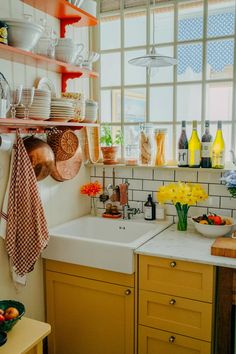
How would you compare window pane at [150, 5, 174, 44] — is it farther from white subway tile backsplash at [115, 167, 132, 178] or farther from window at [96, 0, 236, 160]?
white subway tile backsplash at [115, 167, 132, 178]

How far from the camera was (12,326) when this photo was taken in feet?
5.59

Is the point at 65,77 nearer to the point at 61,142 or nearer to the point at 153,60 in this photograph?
the point at 61,142

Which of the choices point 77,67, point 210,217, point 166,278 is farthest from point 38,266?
point 77,67

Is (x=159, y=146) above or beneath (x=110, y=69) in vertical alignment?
beneath

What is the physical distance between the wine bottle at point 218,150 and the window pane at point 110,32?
966 mm

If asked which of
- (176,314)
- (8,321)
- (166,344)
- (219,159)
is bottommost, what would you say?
(166,344)

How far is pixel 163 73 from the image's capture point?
263cm

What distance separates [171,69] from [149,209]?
0.94 metres

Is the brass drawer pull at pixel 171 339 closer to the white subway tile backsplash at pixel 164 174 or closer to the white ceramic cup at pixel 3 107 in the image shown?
the white subway tile backsplash at pixel 164 174

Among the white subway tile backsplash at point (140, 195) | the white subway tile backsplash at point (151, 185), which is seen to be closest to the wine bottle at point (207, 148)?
the white subway tile backsplash at point (151, 185)

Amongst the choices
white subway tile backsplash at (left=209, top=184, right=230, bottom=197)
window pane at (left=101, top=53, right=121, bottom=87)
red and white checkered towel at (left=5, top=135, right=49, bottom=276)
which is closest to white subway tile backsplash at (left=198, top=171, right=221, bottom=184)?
white subway tile backsplash at (left=209, top=184, right=230, bottom=197)

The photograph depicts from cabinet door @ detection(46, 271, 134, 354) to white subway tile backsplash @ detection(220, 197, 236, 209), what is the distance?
826 mm

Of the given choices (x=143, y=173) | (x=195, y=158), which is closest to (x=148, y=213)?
(x=143, y=173)

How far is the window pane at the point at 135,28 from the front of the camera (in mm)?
2672
